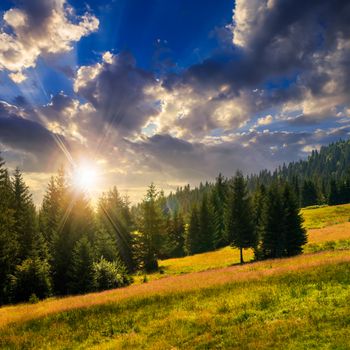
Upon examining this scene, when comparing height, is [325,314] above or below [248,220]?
below

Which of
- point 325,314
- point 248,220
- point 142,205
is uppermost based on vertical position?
point 142,205

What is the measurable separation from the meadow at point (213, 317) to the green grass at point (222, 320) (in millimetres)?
29

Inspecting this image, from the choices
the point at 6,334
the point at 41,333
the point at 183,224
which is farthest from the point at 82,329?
the point at 183,224

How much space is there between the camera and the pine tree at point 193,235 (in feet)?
246

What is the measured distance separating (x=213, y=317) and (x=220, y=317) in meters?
0.39

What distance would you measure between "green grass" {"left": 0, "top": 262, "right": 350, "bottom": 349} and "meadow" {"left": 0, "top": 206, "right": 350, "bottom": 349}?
0.10ft

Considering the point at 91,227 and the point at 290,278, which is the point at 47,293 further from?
the point at 290,278

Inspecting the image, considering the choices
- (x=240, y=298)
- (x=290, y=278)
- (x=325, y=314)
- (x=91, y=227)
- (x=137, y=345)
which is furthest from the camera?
(x=91, y=227)

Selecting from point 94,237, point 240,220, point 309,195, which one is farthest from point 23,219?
point 309,195

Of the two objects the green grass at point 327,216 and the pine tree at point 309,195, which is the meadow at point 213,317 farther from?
the pine tree at point 309,195

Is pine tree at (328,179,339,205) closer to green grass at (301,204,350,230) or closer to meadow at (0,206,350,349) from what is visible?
green grass at (301,204,350,230)

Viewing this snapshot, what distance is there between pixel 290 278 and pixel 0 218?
3005cm

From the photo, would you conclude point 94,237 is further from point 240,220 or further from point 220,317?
point 220,317

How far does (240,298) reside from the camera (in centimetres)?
1611
